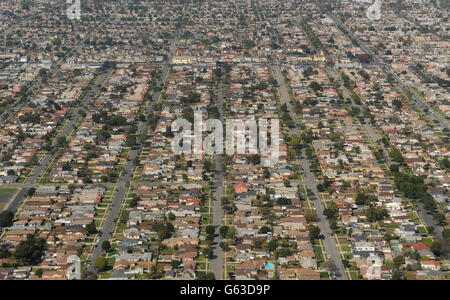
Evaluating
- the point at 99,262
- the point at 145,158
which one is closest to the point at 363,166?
the point at 145,158

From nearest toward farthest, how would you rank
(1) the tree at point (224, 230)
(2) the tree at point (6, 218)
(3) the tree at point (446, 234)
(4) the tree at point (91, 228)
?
1. (3) the tree at point (446, 234)
2. (1) the tree at point (224, 230)
3. (4) the tree at point (91, 228)
4. (2) the tree at point (6, 218)

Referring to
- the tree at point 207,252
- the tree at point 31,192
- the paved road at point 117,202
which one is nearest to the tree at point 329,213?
→ the tree at point 207,252

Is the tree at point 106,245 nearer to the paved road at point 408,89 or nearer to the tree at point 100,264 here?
the tree at point 100,264

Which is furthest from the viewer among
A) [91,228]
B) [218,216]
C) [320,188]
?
[320,188]

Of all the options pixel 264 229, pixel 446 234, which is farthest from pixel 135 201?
pixel 446 234

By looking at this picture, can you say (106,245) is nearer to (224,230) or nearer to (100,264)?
(100,264)

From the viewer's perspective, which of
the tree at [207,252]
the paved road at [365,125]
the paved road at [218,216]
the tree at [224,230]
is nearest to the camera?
the paved road at [218,216]

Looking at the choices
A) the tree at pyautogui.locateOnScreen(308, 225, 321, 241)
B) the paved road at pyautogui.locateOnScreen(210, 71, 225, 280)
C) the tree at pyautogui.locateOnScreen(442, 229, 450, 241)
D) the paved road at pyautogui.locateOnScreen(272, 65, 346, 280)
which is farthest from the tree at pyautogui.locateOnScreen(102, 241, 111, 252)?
the tree at pyautogui.locateOnScreen(442, 229, 450, 241)

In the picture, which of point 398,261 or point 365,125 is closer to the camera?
point 398,261
